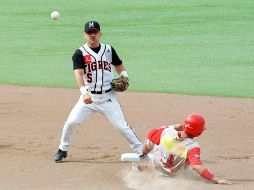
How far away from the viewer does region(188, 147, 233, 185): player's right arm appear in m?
7.98

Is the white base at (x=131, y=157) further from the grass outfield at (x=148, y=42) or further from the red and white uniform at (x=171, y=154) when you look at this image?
the grass outfield at (x=148, y=42)

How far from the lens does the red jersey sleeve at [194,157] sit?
8.05 m

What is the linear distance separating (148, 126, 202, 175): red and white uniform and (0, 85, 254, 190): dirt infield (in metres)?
0.14

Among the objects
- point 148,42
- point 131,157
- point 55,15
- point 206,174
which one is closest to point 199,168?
point 206,174

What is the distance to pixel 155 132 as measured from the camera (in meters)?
8.57

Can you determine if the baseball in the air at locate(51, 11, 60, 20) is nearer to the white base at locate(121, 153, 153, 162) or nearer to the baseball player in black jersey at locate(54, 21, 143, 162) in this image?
the baseball player in black jersey at locate(54, 21, 143, 162)

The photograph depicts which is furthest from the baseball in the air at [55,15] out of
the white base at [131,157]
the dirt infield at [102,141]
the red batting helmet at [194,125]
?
the red batting helmet at [194,125]

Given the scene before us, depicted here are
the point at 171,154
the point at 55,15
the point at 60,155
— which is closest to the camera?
the point at 171,154

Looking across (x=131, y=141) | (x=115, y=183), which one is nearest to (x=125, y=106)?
(x=131, y=141)

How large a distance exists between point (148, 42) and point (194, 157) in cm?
1065

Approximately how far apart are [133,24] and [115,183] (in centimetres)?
1238

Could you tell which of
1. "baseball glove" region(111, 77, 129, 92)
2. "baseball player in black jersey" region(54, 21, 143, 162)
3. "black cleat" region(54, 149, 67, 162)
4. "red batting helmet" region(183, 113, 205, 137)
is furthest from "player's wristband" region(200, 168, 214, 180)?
"black cleat" region(54, 149, 67, 162)

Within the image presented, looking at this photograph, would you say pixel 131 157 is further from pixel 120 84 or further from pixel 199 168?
pixel 199 168

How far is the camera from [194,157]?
8.09 m
